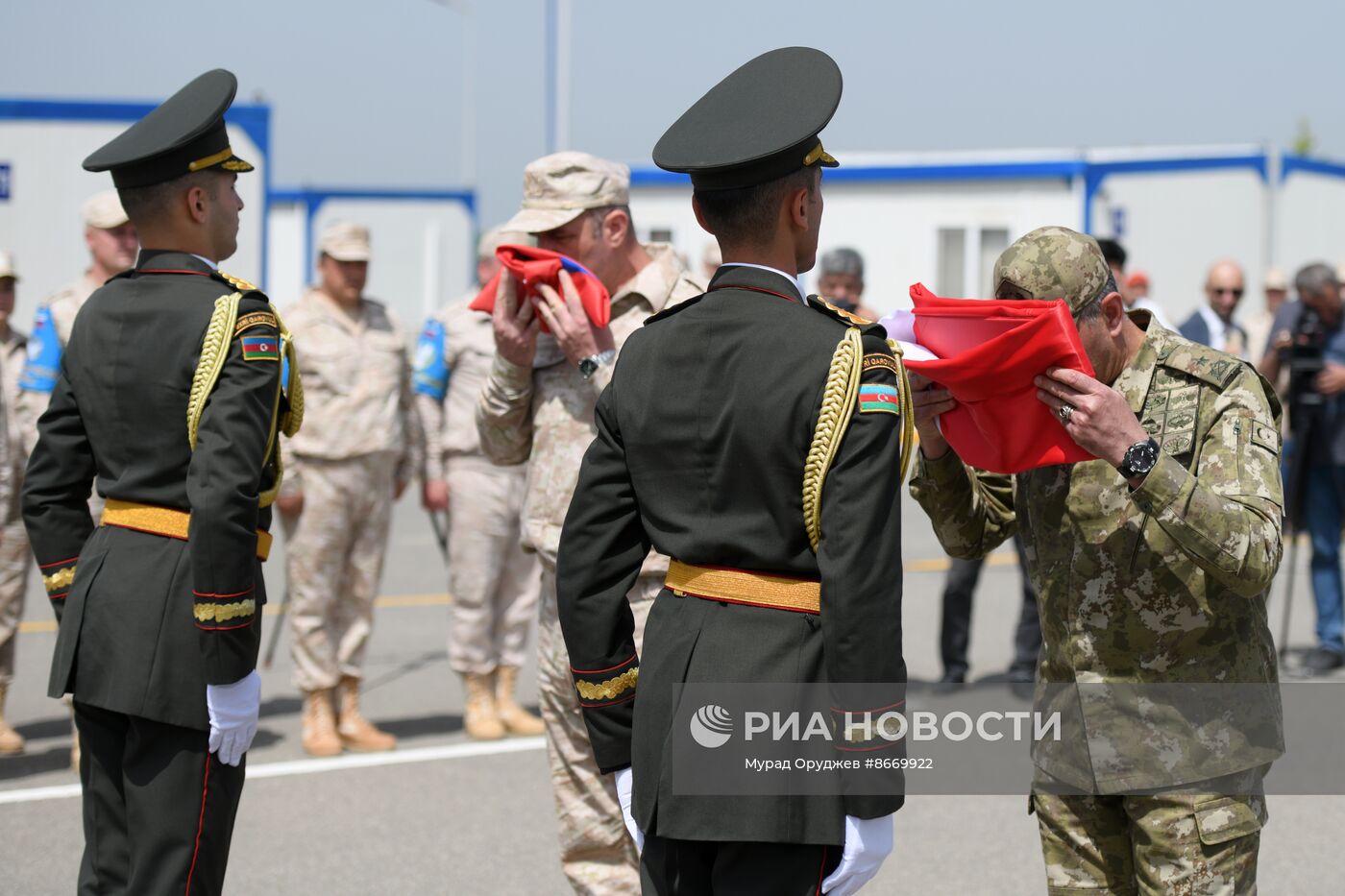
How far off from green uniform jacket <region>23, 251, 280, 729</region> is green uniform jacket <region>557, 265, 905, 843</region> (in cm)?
98

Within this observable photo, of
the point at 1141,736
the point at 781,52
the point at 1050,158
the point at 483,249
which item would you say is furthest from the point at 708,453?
the point at 1050,158

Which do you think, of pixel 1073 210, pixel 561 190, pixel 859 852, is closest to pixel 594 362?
pixel 561 190

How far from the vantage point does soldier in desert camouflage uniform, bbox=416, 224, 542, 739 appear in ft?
23.9

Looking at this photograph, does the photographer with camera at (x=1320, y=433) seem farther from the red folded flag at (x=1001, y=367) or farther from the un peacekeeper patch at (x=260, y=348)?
the un peacekeeper patch at (x=260, y=348)

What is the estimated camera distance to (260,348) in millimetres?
3705

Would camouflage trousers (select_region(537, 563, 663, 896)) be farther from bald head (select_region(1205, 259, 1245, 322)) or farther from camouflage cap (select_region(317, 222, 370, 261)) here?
bald head (select_region(1205, 259, 1245, 322))

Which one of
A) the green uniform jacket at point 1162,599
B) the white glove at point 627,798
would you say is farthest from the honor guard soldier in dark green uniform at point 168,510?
the green uniform jacket at point 1162,599

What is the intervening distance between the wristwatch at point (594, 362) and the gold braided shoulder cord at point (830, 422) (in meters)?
1.65

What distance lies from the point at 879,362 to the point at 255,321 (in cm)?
173

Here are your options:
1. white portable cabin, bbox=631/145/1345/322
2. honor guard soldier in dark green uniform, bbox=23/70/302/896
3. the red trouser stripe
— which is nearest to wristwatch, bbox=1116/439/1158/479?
honor guard soldier in dark green uniform, bbox=23/70/302/896

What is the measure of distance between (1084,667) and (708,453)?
40.8 inches

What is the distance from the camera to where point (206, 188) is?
391 centimetres

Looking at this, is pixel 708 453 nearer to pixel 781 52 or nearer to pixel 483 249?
pixel 781 52

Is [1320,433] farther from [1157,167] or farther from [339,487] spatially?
[1157,167]
